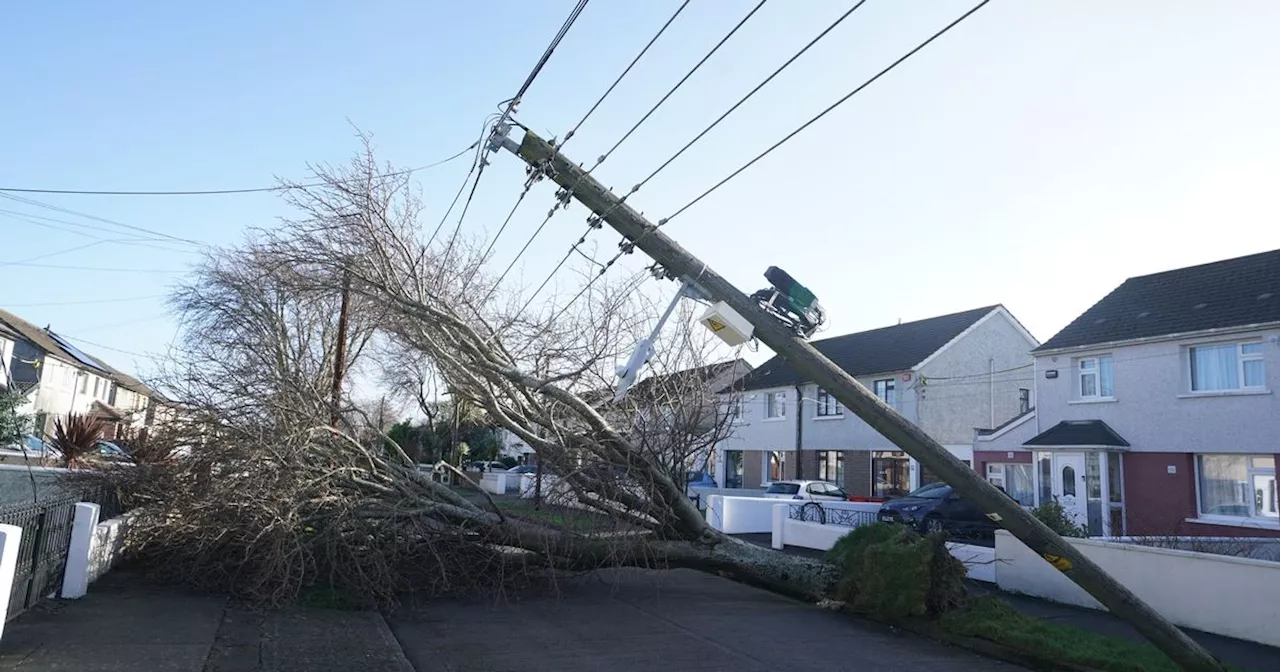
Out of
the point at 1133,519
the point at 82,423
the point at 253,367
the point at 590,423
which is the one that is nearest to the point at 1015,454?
the point at 1133,519

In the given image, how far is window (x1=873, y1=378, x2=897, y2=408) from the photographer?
107ft

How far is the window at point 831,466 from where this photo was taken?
112 ft

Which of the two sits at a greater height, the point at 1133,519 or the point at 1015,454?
the point at 1015,454

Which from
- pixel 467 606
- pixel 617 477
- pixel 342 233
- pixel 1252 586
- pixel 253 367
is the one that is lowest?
pixel 467 606

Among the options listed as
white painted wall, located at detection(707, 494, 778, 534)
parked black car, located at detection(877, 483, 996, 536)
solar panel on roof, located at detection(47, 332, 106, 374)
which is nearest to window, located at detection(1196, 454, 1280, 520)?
parked black car, located at detection(877, 483, 996, 536)

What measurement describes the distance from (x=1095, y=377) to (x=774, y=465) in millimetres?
16986

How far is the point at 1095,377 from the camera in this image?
76.1ft

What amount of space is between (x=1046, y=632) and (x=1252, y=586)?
8.10 feet

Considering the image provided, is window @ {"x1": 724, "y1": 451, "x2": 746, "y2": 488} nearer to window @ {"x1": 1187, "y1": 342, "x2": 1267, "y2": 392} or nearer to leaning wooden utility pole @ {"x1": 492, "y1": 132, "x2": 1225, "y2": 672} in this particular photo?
window @ {"x1": 1187, "y1": 342, "x2": 1267, "y2": 392}

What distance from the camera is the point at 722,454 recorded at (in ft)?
138

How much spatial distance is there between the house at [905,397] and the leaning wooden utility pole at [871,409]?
17827 millimetres

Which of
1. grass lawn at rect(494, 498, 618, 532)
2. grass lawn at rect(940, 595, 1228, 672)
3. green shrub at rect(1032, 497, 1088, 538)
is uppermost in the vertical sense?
green shrub at rect(1032, 497, 1088, 538)

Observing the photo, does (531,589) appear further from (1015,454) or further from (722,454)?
(722,454)

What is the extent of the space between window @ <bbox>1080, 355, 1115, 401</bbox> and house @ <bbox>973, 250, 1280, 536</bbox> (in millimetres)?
31
